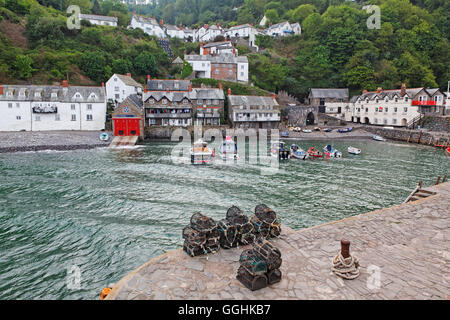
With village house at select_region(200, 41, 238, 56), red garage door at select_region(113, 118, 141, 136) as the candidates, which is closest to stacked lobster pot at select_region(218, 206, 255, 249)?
red garage door at select_region(113, 118, 141, 136)

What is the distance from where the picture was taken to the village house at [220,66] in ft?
273

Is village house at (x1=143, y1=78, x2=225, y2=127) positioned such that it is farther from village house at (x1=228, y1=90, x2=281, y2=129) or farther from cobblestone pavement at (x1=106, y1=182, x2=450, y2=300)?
cobblestone pavement at (x1=106, y1=182, x2=450, y2=300)

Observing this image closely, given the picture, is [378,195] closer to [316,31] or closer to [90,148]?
[90,148]

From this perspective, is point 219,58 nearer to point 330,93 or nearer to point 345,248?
point 330,93

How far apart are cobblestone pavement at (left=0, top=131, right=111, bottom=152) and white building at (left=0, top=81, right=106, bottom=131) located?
3615 millimetres

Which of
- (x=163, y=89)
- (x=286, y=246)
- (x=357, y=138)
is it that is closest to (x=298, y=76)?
(x=357, y=138)

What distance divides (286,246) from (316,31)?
112 metres

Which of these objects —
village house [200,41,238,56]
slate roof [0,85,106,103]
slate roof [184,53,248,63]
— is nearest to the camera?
slate roof [0,85,106,103]

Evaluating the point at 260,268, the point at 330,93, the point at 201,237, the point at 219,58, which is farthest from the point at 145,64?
the point at 260,268

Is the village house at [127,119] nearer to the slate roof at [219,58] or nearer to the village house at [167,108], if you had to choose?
the village house at [167,108]

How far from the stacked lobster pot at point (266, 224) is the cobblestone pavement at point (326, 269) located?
17.2 inches

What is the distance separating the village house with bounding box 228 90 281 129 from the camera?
217ft

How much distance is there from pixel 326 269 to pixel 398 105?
72.2 meters

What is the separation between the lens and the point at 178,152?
152 ft
